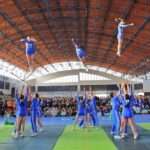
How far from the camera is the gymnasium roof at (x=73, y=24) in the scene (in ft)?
91.0

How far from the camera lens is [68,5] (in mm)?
29109

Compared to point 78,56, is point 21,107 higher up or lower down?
lower down

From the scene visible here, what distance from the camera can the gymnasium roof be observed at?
27.7m

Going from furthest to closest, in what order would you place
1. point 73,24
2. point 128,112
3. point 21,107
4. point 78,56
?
point 73,24 → point 78,56 → point 21,107 → point 128,112

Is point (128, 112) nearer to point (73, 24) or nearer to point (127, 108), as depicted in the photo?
point (127, 108)

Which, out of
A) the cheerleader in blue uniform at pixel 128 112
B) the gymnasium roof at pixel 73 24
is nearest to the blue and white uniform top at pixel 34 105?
the cheerleader in blue uniform at pixel 128 112

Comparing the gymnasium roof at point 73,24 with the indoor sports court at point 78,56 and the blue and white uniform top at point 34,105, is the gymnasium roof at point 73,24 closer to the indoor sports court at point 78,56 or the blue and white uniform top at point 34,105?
the indoor sports court at point 78,56

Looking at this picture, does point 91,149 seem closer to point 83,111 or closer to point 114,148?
point 114,148

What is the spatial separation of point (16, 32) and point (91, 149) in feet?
87.7

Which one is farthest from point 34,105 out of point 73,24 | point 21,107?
point 73,24

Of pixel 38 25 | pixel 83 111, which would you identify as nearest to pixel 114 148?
pixel 83 111

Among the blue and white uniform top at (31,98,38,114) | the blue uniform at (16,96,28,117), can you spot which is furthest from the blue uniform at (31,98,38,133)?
the blue uniform at (16,96,28,117)

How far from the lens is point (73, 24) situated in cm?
3541

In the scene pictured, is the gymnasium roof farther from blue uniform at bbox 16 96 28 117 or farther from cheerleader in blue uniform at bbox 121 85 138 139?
blue uniform at bbox 16 96 28 117
